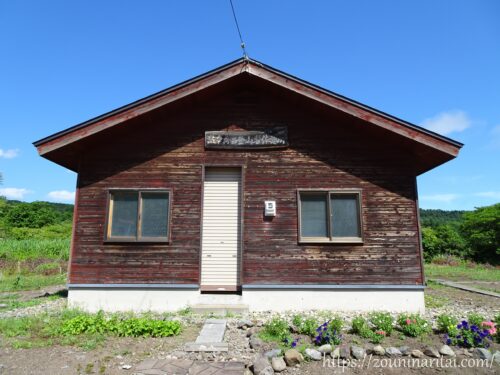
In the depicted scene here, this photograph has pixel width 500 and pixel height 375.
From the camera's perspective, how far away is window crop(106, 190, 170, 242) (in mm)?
8234

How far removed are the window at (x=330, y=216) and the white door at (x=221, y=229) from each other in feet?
5.68

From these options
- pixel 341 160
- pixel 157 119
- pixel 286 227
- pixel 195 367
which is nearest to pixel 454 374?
pixel 195 367

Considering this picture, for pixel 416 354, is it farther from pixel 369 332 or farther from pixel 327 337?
pixel 327 337

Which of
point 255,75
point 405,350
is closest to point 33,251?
point 255,75

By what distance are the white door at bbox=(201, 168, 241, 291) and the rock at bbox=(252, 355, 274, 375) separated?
12.4ft

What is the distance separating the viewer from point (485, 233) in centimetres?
3244

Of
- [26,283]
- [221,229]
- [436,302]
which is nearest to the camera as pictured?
[221,229]

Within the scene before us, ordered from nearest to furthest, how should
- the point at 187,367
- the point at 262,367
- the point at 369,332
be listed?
the point at 262,367 < the point at 187,367 < the point at 369,332

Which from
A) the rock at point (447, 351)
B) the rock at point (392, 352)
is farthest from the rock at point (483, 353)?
the rock at point (392, 352)

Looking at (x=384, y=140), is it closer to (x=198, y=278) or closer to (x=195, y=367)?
(x=198, y=278)

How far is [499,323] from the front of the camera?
17.5 feet

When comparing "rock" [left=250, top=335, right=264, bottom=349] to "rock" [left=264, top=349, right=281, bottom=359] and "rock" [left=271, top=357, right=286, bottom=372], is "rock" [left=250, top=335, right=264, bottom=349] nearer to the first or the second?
"rock" [left=264, top=349, right=281, bottom=359]

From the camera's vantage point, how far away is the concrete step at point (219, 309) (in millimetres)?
7487

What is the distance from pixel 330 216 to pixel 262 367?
4622 mm
